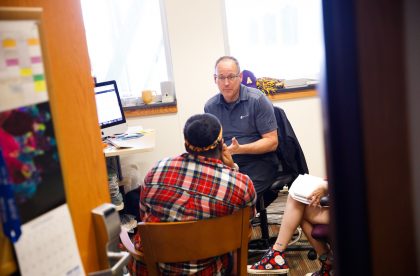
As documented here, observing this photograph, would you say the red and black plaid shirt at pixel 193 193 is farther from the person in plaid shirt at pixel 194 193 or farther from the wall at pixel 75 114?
the wall at pixel 75 114

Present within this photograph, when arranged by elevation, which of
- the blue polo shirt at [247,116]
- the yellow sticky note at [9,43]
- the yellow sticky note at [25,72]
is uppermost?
the yellow sticky note at [9,43]

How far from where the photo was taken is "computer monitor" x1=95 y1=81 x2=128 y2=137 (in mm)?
3174

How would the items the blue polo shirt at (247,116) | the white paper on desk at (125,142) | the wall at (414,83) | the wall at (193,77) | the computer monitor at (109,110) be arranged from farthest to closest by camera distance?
the wall at (193,77) → the computer monitor at (109,110) → the white paper on desk at (125,142) → the blue polo shirt at (247,116) → the wall at (414,83)

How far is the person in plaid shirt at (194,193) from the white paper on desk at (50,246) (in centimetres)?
79

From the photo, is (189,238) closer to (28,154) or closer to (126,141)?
(28,154)

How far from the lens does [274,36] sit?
3.94 meters

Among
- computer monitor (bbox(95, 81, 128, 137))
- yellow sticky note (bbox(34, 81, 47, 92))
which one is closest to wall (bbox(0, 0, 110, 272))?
yellow sticky note (bbox(34, 81, 47, 92))

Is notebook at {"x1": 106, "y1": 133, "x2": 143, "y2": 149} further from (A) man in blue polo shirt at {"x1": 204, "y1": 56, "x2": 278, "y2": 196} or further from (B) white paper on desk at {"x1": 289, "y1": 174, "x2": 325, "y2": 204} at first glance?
(B) white paper on desk at {"x1": 289, "y1": 174, "x2": 325, "y2": 204}

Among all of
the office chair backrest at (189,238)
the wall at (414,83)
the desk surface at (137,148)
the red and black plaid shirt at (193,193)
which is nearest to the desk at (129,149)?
the desk surface at (137,148)

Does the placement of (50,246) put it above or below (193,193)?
above

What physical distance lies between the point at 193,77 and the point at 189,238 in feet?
7.79


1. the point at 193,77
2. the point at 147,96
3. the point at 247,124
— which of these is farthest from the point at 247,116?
the point at 147,96

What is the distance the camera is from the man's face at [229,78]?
2.82 m

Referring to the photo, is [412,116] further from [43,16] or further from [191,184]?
[191,184]
